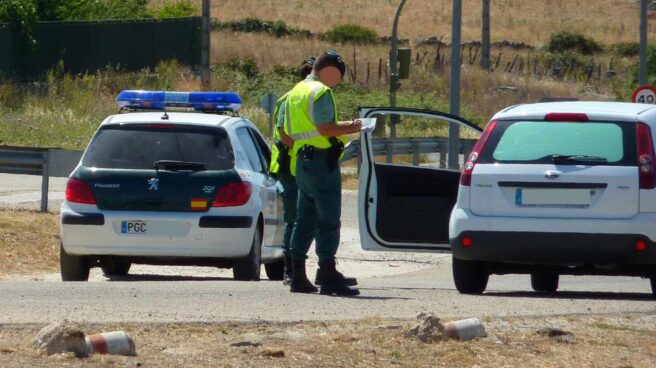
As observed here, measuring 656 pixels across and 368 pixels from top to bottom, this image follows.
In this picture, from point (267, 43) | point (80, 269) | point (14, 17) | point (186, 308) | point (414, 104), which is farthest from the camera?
point (267, 43)

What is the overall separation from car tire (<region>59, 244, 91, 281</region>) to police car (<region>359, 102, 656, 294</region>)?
128 inches

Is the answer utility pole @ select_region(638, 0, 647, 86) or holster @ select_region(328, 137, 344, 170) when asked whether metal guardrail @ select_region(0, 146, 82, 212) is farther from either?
utility pole @ select_region(638, 0, 647, 86)

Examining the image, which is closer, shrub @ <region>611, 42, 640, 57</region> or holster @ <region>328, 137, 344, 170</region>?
holster @ <region>328, 137, 344, 170</region>

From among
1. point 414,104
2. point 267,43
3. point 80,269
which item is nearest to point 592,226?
point 80,269

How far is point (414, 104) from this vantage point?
46.7m

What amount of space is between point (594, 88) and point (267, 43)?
14.5 metres

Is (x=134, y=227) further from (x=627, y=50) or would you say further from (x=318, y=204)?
(x=627, y=50)

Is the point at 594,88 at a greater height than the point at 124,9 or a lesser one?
lesser

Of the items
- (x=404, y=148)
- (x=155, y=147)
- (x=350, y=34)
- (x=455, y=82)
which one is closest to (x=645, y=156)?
(x=155, y=147)

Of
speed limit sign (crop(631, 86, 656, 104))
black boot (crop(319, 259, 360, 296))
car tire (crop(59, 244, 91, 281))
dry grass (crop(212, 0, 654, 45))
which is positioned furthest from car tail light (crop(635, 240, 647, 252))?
dry grass (crop(212, 0, 654, 45))

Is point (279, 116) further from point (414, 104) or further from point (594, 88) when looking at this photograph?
point (594, 88)

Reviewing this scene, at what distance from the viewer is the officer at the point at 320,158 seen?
9.27m

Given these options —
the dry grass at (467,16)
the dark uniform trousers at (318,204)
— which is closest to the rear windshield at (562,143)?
the dark uniform trousers at (318,204)

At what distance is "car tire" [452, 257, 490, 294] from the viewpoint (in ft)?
33.3
